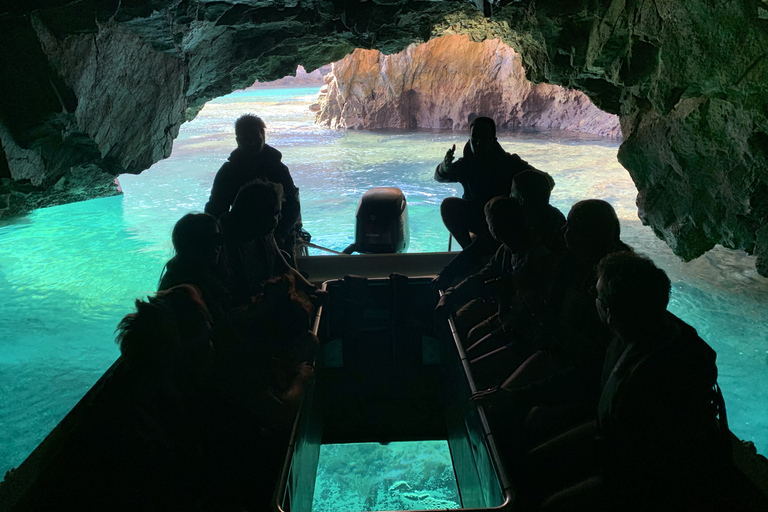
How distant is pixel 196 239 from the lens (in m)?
2.02

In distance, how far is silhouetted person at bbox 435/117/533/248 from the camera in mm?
3264

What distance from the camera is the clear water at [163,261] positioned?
13.4 ft

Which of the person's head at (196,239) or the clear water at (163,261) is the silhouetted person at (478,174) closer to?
the person's head at (196,239)

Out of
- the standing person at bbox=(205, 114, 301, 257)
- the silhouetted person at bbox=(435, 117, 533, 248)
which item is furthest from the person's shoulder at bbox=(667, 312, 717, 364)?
the standing person at bbox=(205, 114, 301, 257)

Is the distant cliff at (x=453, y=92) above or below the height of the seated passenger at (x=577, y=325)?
above

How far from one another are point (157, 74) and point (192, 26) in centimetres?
57

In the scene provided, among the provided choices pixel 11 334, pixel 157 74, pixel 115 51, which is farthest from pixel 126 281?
pixel 115 51

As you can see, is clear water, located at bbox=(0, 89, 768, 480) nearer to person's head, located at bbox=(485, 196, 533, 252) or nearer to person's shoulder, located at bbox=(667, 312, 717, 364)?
person's head, located at bbox=(485, 196, 533, 252)

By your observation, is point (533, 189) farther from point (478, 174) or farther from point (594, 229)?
point (478, 174)

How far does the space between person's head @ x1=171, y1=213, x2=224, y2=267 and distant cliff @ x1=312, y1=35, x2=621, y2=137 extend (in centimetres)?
1931

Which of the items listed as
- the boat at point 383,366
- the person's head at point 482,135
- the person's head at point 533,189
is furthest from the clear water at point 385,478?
the person's head at point 482,135

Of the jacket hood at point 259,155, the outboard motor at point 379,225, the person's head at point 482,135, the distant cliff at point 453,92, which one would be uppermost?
the distant cliff at point 453,92

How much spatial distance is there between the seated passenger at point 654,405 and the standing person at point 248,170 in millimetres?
2347

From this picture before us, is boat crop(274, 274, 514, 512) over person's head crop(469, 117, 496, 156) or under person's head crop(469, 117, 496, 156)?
under
